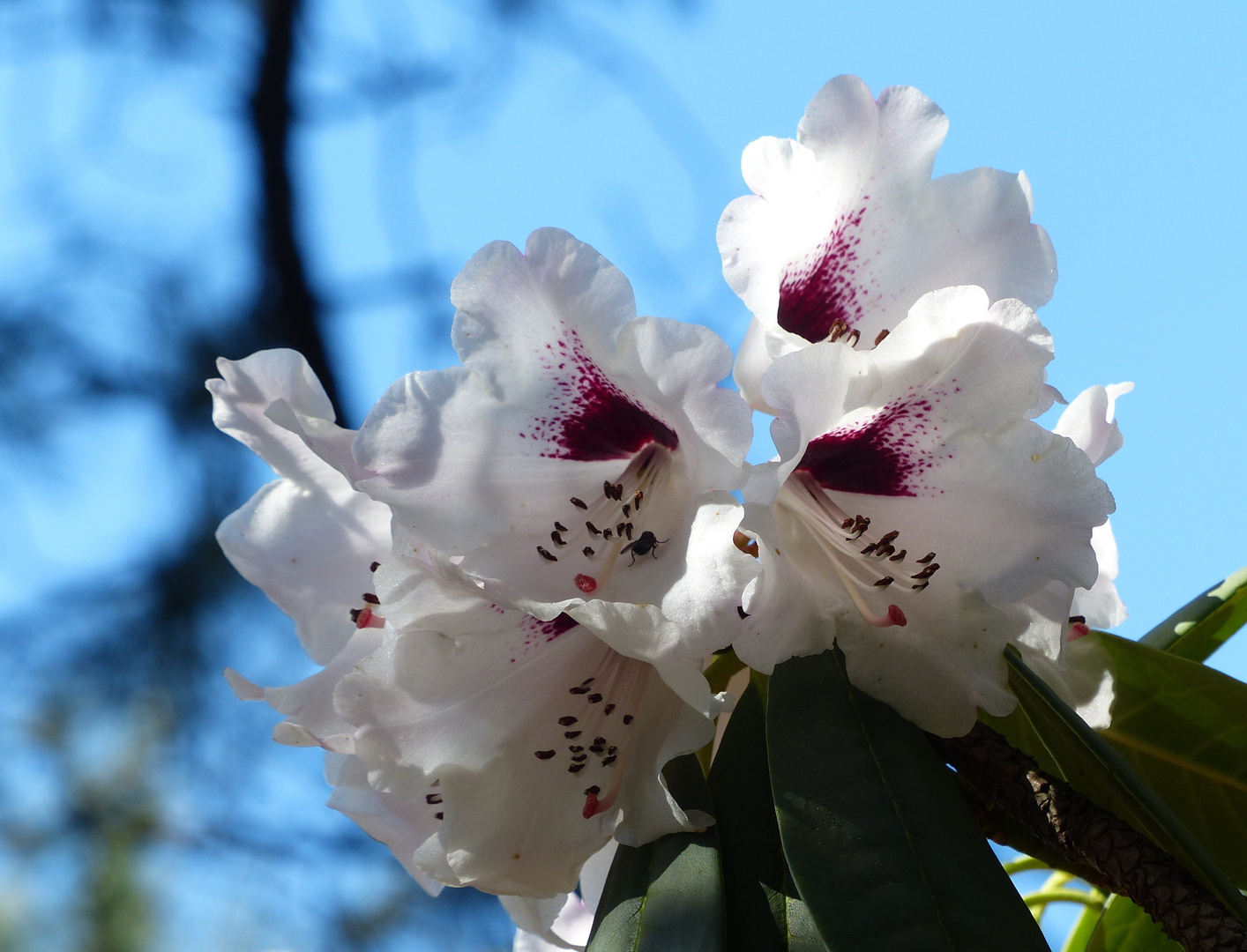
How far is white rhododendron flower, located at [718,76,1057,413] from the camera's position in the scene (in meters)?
0.65

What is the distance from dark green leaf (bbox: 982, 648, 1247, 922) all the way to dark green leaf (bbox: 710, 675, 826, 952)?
156mm

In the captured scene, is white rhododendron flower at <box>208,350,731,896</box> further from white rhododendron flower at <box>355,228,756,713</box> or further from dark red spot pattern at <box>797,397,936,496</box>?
dark red spot pattern at <box>797,397,936,496</box>

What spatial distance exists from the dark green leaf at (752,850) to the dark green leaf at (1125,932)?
35cm

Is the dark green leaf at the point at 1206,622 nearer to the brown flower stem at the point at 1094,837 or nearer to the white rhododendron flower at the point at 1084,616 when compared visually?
the white rhododendron flower at the point at 1084,616

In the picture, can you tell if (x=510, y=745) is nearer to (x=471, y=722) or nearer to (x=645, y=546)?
(x=471, y=722)

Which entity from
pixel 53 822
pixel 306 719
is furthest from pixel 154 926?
pixel 306 719

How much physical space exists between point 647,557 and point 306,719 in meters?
0.25

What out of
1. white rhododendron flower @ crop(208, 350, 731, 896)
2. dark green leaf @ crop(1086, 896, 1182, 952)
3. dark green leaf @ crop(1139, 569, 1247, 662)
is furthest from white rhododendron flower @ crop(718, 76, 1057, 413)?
dark green leaf @ crop(1086, 896, 1182, 952)

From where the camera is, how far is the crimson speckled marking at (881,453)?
58cm

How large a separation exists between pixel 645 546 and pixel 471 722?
0.48ft

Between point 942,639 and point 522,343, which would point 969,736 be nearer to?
point 942,639

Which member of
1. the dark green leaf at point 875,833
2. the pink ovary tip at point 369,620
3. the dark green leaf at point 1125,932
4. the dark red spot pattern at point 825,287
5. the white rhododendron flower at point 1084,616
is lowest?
the dark green leaf at point 1125,932

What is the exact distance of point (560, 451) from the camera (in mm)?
660

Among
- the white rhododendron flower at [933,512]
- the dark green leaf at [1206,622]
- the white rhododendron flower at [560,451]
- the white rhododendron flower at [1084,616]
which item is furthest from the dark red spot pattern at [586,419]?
the dark green leaf at [1206,622]
